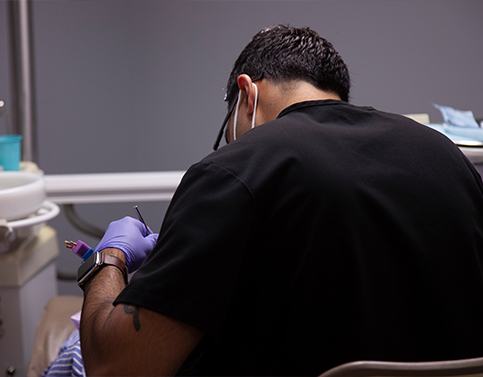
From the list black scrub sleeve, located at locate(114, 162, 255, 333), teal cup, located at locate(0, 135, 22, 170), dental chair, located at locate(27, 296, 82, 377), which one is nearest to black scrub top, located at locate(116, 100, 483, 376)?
black scrub sleeve, located at locate(114, 162, 255, 333)

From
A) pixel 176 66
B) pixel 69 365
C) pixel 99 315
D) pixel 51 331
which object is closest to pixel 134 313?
pixel 99 315

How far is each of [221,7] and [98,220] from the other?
2.96ft

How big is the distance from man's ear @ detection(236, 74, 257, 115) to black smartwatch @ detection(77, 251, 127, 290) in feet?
1.18

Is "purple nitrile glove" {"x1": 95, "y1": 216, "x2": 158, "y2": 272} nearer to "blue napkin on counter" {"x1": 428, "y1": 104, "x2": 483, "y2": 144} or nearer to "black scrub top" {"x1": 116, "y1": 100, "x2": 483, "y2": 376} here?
"black scrub top" {"x1": 116, "y1": 100, "x2": 483, "y2": 376}

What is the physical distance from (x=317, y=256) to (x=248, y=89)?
40 cm

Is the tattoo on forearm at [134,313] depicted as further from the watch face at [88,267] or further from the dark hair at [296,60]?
the dark hair at [296,60]

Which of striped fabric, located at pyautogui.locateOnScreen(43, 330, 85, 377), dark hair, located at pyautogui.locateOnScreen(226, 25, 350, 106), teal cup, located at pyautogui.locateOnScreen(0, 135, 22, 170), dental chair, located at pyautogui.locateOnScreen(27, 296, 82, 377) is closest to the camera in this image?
dark hair, located at pyautogui.locateOnScreen(226, 25, 350, 106)

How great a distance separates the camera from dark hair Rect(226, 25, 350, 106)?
3.96ft

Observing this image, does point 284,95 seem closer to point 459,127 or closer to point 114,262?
point 114,262

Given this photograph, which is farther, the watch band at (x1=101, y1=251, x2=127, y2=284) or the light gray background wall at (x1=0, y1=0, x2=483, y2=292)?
the light gray background wall at (x1=0, y1=0, x2=483, y2=292)

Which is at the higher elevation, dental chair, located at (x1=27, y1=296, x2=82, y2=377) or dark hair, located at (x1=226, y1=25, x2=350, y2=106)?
dark hair, located at (x1=226, y1=25, x2=350, y2=106)

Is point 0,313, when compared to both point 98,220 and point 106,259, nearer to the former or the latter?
point 98,220

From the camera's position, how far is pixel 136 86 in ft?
8.11

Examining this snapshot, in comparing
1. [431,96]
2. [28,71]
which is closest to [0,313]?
[28,71]
